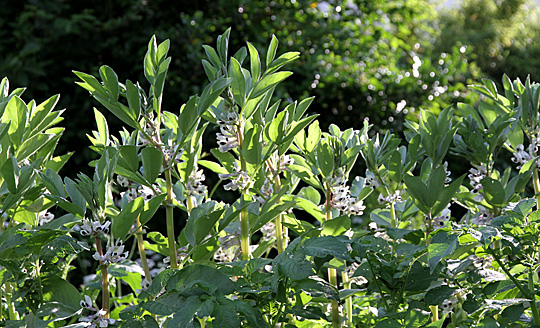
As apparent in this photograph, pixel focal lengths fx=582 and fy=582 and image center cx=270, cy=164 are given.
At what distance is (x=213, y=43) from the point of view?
163 inches

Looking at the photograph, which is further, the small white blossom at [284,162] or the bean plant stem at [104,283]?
the small white blossom at [284,162]

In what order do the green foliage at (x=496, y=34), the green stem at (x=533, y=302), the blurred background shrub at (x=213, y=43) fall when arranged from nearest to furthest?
the green stem at (x=533, y=302) → the blurred background shrub at (x=213, y=43) → the green foliage at (x=496, y=34)

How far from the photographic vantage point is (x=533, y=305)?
31.1 inches

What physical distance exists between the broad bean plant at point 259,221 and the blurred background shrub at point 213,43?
2472mm

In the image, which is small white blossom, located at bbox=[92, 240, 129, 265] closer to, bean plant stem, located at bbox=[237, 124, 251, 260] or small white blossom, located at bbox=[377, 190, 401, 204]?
bean plant stem, located at bbox=[237, 124, 251, 260]

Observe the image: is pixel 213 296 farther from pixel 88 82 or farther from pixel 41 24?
pixel 41 24

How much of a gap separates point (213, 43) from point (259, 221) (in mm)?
3339

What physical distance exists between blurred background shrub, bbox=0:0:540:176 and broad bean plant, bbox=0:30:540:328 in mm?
2472

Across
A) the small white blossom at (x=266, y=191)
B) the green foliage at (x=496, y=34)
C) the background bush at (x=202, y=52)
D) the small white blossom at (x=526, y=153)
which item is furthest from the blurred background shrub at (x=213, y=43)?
the small white blossom at (x=266, y=191)

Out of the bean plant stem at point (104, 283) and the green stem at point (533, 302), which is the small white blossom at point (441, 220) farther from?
the bean plant stem at point (104, 283)

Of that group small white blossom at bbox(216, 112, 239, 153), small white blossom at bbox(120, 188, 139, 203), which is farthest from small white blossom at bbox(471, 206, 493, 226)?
small white blossom at bbox(120, 188, 139, 203)

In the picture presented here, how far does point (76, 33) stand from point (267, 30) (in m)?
1.35

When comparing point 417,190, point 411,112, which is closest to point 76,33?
point 411,112

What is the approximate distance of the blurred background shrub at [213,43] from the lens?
3.81 metres
